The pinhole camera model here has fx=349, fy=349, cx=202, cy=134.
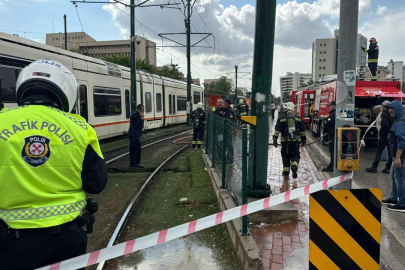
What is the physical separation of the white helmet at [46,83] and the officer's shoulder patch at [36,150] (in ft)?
1.08

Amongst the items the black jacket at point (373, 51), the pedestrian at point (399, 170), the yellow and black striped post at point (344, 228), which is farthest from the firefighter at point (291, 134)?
the black jacket at point (373, 51)

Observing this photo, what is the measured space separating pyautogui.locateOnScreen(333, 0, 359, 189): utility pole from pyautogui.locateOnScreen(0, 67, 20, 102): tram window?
725cm

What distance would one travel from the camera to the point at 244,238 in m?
3.89

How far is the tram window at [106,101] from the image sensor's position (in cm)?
1264

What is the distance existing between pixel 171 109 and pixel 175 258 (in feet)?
59.7

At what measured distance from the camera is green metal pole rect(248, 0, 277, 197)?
5191mm

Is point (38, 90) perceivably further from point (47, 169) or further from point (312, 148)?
point (312, 148)

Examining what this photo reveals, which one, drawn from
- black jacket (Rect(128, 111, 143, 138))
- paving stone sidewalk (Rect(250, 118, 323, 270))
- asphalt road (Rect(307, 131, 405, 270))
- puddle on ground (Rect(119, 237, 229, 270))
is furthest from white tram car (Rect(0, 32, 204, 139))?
asphalt road (Rect(307, 131, 405, 270))

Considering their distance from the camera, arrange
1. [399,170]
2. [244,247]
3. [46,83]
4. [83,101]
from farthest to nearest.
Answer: [83,101] < [399,170] < [244,247] < [46,83]

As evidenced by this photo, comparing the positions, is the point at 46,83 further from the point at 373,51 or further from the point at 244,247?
the point at 373,51

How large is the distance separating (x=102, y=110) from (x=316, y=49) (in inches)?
4438

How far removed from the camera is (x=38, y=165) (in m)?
1.75

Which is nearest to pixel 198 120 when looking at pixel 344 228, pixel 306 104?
pixel 306 104

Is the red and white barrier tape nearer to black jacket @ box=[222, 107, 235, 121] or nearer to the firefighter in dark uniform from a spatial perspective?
black jacket @ box=[222, 107, 235, 121]
